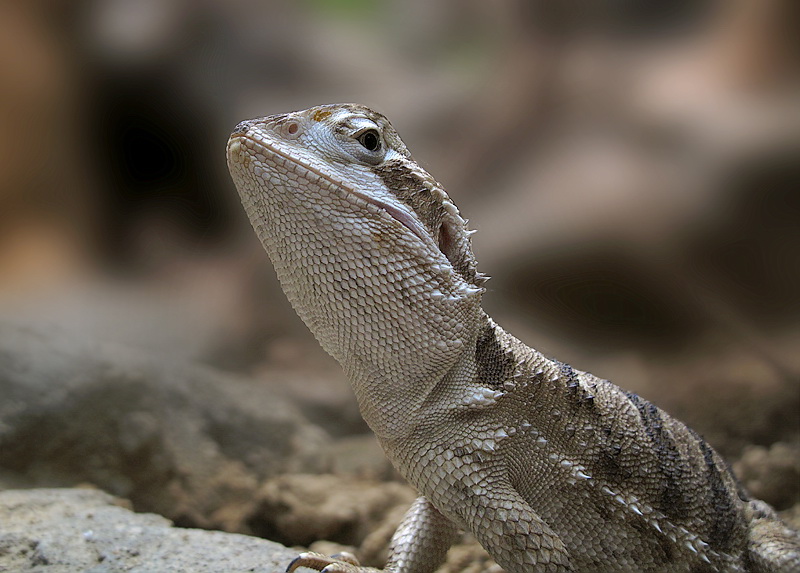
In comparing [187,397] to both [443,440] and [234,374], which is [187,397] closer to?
[234,374]

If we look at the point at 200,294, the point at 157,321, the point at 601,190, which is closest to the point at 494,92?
the point at 601,190

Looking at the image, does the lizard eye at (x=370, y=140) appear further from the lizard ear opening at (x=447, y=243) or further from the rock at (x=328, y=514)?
the rock at (x=328, y=514)

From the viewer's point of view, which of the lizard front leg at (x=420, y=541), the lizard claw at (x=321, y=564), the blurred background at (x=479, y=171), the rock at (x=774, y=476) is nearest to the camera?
the lizard claw at (x=321, y=564)

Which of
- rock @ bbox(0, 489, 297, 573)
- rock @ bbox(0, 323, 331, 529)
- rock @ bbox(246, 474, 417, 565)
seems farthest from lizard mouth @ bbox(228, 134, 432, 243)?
rock @ bbox(0, 323, 331, 529)

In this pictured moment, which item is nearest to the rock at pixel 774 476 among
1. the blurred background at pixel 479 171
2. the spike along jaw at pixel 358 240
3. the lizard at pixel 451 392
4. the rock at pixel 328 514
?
the blurred background at pixel 479 171

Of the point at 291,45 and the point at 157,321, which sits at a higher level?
the point at 291,45

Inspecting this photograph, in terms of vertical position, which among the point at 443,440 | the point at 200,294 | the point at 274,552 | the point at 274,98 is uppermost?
the point at 274,98
